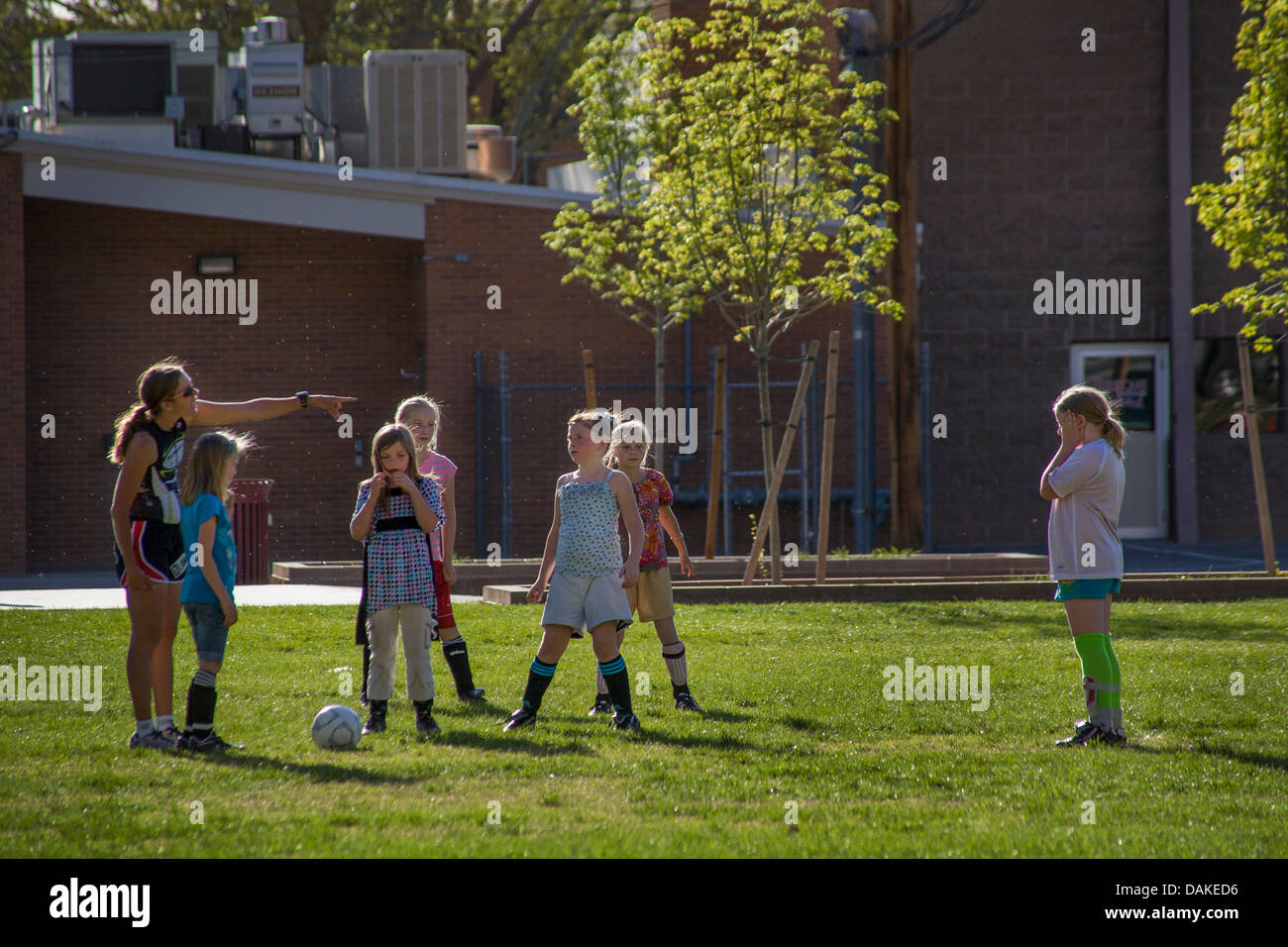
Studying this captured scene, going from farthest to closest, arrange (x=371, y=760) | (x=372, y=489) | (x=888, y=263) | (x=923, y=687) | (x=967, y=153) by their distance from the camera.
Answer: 1. (x=967, y=153)
2. (x=888, y=263)
3. (x=923, y=687)
4. (x=372, y=489)
5. (x=371, y=760)

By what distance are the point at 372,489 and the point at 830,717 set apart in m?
2.55

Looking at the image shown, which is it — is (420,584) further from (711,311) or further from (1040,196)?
(1040,196)

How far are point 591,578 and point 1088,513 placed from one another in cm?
239

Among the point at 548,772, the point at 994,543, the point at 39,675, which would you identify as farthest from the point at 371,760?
the point at 994,543

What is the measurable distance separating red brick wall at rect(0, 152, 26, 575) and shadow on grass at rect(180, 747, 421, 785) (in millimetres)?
13151

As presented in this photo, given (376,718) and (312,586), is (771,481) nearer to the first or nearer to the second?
(312,586)

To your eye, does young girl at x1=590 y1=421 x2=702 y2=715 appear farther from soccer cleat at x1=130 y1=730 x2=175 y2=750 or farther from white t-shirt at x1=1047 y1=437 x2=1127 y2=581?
soccer cleat at x1=130 y1=730 x2=175 y2=750

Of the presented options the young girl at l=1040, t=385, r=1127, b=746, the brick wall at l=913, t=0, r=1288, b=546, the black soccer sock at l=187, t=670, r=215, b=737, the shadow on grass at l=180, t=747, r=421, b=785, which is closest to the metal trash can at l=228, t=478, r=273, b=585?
the black soccer sock at l=187, t=670, r=215, b=737

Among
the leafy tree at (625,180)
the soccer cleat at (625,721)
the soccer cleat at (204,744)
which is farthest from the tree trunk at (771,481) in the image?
the soccer cleat at (204,744)

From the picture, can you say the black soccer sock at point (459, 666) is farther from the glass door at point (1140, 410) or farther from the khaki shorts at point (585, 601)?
the glass door at point (1140, 410)

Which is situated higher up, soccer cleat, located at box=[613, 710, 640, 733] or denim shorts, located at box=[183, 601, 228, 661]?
denim shorts, located at box=[183, 601, 228, 661]

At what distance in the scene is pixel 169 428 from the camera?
6785 mm

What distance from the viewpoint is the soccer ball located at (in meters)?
6.70

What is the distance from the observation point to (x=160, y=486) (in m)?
6.70
